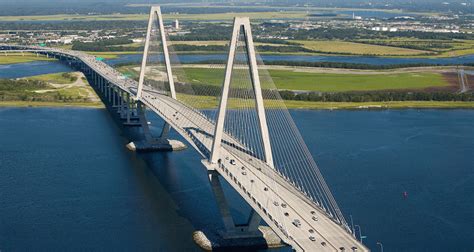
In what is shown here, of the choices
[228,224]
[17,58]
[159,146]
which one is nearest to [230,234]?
[228,224]

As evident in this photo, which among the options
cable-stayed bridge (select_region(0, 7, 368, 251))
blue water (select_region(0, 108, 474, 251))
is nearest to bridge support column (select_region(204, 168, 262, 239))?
cable-stayed bridge (select_region(0, 7, 368, 251))

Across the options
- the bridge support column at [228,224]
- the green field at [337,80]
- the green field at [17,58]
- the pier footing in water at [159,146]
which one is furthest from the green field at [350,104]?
the green field at [17,58]

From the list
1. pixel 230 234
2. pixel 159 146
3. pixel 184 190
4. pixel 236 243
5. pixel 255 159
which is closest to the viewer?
pixel 236 243

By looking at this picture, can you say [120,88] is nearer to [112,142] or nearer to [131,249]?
[112,142]

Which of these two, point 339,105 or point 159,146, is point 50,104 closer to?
point 159,146

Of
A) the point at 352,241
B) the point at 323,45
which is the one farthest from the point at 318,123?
the point at 323,45

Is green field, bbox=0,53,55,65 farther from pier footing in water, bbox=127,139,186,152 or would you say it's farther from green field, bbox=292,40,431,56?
pier footing in water, bbox=127,139,186,152

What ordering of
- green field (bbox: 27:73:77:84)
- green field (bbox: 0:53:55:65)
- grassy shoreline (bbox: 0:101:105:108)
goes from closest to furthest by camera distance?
1. grassy shoreline (bbox: 0:101:105:108)
2. green field (bbox: 27:73:77:84)
3. green field (bbox: 0:53:55:65)
